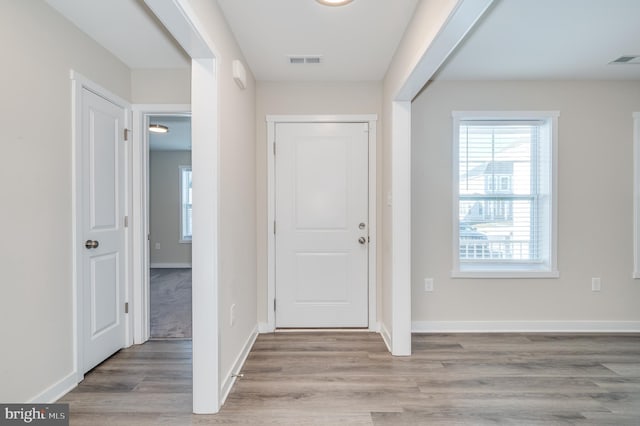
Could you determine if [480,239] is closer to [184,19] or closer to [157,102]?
[184,19]

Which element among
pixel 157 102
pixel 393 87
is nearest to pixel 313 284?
pixel 393 87

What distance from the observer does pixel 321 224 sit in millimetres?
3262

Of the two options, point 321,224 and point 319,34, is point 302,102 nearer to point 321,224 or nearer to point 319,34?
point 319,34

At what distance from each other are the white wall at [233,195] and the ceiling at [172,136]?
6.85ft

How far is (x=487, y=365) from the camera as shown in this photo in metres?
2.51

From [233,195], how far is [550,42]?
262 centimetres

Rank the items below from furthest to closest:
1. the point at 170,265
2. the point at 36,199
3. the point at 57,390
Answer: the point at 170,265, the point at 57,390, the point at 36,199

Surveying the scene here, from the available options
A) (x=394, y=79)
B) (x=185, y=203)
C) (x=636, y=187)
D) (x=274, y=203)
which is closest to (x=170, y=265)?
(x=185, y=203)

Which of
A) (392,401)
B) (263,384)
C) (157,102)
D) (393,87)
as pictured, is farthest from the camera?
(157,102)

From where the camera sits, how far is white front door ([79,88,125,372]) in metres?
2.35

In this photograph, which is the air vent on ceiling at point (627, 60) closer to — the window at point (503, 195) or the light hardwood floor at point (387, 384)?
the window at point (503, 195)

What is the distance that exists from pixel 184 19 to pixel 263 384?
216 centimetres

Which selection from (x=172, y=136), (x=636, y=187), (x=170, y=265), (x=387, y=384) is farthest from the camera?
(x=170, y=265)

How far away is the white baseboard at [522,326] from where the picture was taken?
10.5ft
